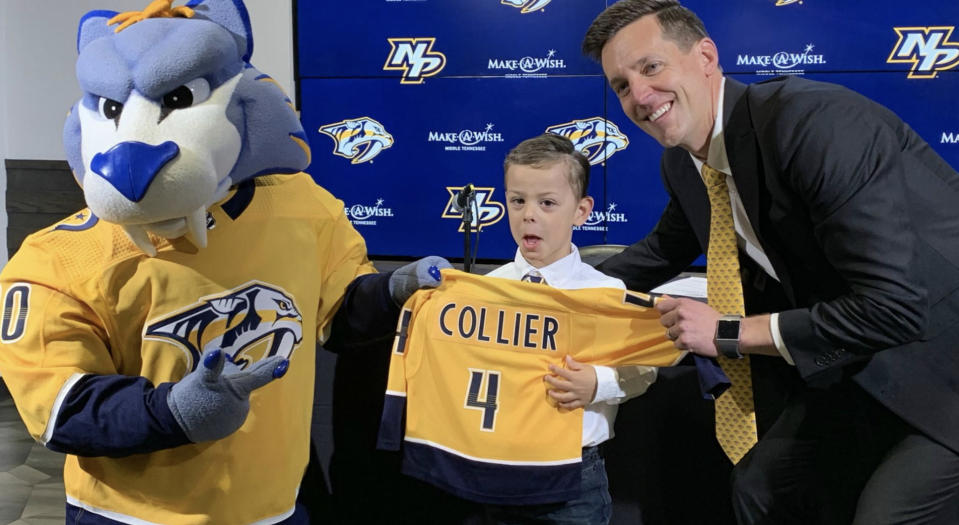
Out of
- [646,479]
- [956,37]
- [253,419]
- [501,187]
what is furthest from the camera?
[501,187]

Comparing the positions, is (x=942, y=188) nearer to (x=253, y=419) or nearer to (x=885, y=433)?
(x=885, y=433)

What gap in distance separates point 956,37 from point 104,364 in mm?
4210

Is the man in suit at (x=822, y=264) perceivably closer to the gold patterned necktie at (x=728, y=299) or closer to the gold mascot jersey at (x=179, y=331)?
the gold patterned necktie at (x=728, y=299)

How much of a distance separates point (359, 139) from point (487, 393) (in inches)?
114

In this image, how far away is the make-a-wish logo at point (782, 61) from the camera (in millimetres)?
3955

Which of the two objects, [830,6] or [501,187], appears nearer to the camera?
[830,6]

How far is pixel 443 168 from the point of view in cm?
435

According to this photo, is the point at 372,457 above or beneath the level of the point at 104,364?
beneath

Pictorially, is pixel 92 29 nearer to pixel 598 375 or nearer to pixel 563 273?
pixel 563 273

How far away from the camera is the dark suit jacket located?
134 cm

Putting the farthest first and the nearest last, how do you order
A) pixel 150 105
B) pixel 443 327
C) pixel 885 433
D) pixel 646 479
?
pixel 646 479, pixel 443 327, pixel 885 433, pixel 150 105

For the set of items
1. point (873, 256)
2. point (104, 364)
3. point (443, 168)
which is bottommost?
point (104, 364)

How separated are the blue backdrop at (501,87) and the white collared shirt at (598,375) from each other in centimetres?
241

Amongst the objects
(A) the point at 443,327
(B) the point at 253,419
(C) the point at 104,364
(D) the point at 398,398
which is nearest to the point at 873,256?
(A) the point at 443,327
